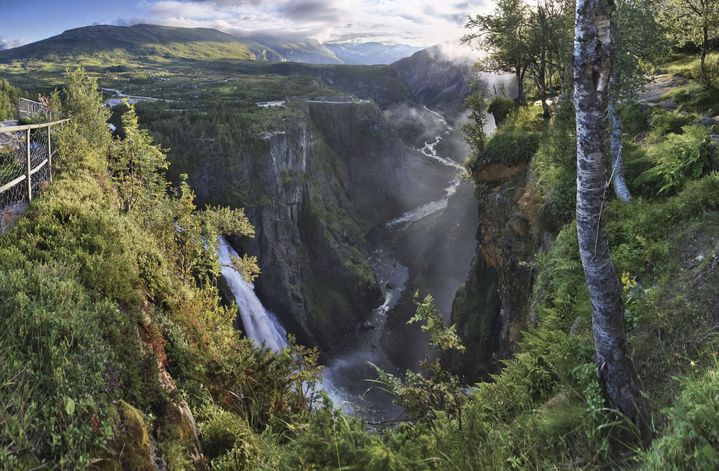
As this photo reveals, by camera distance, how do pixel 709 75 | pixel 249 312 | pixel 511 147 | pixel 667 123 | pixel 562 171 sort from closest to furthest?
1. pixel 562 171
2. pixel 667 123
3. pixel 709 75
4. pixel 511 147
5. pixel 249 312

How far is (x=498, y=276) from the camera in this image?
23.0m

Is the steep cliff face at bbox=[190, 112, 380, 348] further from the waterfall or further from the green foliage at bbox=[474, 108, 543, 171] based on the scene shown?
the green foliage at bbox=[474, 108, 543, 171]

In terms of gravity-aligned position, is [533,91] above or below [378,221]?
above

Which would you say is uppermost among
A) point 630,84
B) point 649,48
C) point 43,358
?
point 649,48

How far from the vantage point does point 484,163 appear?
22656 millimetres

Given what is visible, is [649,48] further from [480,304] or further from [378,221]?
[378,221]

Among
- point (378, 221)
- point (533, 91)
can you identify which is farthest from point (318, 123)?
point (533, 91)

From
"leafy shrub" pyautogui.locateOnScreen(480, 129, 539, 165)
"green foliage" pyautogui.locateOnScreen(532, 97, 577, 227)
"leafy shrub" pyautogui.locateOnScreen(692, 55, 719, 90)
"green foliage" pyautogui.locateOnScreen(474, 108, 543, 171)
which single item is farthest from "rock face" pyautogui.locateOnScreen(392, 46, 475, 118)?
"green foliage" pyautogui.locateOnScreen(532, 97, 577, 227)

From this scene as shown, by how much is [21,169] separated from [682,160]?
16.2 metres

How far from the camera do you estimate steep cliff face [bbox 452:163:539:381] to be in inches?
712

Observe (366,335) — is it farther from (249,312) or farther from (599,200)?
(599,200)

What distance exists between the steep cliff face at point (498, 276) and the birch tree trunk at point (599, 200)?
841cm

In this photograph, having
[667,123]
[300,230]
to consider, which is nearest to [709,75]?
[667,123]

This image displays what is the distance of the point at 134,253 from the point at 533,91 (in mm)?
30249
